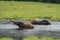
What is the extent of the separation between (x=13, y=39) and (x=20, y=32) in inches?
90.5

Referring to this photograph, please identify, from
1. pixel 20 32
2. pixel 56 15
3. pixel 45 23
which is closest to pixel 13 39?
pixel 20 32

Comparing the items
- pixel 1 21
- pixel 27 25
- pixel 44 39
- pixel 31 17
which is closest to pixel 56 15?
pixel 31 17

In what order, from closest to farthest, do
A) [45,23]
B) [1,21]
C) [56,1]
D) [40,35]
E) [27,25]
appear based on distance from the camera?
[40,35] → [27,25] → [45,23] → [1,21] → [56,1]

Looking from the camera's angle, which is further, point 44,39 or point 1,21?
point 1,21

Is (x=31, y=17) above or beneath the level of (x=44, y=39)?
beneath

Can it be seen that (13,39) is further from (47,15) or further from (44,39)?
(47,15)

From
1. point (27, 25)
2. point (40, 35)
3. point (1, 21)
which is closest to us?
point (40, 35)

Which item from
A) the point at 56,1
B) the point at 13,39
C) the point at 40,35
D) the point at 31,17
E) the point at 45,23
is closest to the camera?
the point at 13,39

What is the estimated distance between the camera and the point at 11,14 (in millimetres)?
22078

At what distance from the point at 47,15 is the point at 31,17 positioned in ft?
5.00

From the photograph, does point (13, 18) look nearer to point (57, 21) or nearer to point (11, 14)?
point (11, 14)

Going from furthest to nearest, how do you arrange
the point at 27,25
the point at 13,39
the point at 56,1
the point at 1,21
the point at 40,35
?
the point at 56,1, the point at 1,21, the point at 27,25, the point at 40,35, the point at 13,39

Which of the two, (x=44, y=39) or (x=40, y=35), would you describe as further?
(x=40, y=35)

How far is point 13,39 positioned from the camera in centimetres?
1244
